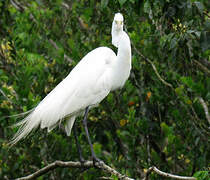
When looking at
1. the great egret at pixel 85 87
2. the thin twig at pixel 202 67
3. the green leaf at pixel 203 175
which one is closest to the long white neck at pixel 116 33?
the great egret at pixel 85 87

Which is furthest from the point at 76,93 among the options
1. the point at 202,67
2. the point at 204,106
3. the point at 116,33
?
the point at 202,67

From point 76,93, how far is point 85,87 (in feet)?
0.31

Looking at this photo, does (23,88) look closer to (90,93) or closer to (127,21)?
(90,93)

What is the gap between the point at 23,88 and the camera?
4.12 meters

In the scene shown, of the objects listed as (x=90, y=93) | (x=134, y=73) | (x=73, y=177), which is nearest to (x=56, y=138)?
(x=73, y=177)

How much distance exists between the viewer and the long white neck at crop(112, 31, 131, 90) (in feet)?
11.0

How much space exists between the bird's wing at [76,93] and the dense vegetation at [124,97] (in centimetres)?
22

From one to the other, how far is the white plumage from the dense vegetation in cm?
21

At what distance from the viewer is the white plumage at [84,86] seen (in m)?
3.37

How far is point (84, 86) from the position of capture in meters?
3.57

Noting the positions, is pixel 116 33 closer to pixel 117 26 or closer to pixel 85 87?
pixel 117 26

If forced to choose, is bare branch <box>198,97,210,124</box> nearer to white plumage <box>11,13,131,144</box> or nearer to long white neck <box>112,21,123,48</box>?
white plumage <box>11,13,131,144</box>

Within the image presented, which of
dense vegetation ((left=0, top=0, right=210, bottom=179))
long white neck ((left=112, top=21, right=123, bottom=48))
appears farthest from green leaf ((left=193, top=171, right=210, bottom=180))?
long white neck ((left=112, top=21, right=123, bottom=48))

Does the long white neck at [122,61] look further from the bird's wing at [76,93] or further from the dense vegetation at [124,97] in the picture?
the dense vegetation at [124,97]
